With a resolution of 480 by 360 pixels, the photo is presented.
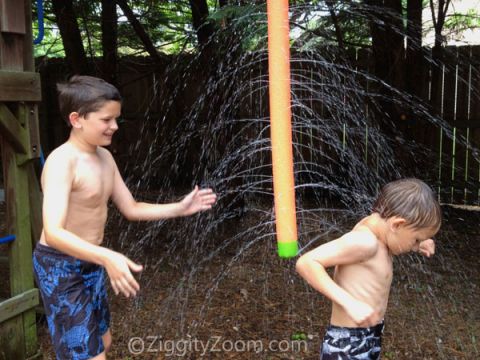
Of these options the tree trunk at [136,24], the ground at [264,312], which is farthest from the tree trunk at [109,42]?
the ground at [264,312]

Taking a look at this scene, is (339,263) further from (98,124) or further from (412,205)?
(98,124)

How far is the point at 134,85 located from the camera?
994 centimetres

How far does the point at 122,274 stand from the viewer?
1760mm

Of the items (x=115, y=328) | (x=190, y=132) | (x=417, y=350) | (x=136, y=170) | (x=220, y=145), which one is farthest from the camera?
(x=136, y=170)

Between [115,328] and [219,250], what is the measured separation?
1936mm

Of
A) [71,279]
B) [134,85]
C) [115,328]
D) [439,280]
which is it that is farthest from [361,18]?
[134,85]

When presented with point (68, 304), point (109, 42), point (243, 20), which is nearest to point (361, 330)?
point (68, 304)

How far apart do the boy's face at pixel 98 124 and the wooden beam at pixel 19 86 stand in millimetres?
1093

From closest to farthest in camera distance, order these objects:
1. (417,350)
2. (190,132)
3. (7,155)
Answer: (7,155)
(417,350)
(190,132)

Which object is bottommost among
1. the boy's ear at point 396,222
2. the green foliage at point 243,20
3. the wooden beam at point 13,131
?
the boy's ear at point 396,222

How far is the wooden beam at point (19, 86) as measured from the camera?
3.18 meters

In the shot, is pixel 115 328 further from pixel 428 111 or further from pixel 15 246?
pixel 428 111

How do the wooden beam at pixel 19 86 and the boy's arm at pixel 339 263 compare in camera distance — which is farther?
the wooden beam at pixel 19 86

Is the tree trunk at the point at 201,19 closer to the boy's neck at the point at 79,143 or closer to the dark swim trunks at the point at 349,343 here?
the boy's neck at the point at 79,143
